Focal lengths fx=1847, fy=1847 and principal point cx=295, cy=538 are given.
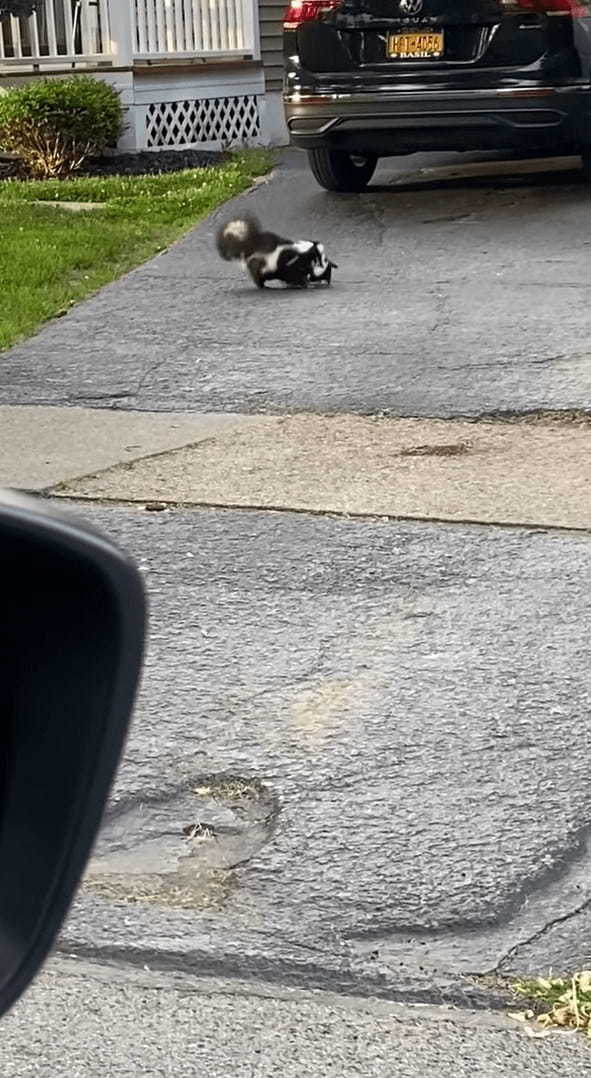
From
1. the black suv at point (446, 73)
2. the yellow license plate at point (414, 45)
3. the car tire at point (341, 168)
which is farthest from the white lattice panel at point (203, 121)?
the yellow license plate at point (414, 45)

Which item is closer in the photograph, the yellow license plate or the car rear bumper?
the car rear bumper

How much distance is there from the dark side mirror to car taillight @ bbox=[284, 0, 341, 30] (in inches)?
440

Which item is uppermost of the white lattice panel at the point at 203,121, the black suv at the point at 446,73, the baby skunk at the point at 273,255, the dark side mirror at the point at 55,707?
the dark side mirror at the point at 55,707

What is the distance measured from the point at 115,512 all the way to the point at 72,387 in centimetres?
204

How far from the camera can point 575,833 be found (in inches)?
158

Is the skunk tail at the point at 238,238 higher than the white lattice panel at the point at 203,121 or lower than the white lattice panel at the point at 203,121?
higher

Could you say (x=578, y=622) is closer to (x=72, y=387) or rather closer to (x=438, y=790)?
(x=438, y=790)

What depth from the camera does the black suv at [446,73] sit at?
38.3ft

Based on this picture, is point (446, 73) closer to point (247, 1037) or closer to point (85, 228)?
point (85, 228)

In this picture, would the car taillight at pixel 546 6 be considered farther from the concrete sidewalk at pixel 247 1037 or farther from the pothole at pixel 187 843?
the concrete sidewalk at pixel 247 1037

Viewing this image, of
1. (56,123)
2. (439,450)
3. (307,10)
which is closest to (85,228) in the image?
(307,10)

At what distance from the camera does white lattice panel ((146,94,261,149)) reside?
661 inches

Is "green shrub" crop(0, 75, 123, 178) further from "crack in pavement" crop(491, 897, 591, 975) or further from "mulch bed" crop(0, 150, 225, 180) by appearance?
"crack in pavement" crop(491, 897, 591, 975)

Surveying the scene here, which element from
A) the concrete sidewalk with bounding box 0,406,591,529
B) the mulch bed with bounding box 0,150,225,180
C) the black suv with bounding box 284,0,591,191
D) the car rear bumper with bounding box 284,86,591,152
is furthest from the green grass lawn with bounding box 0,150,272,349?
the concrete sidewalk with bounding box 0,406,591,529
